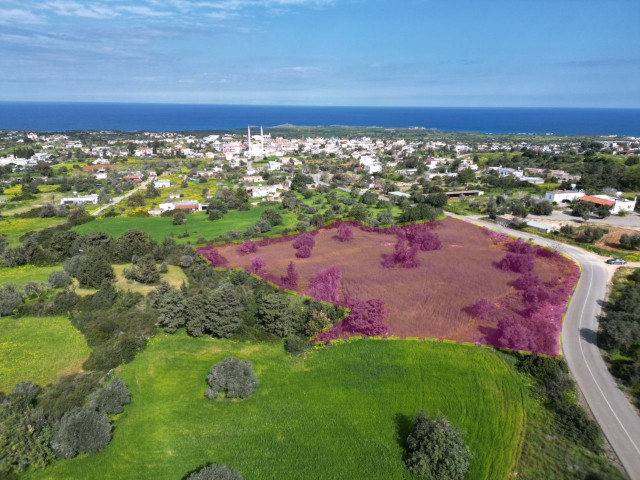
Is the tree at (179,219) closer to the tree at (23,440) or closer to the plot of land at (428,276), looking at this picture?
the plot of land at (428,276)

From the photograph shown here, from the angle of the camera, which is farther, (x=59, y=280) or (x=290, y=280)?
(x=59, y=280)

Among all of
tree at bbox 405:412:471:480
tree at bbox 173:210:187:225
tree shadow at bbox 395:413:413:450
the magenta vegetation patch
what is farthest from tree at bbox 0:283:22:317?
tree at bbox 405:412:471:480

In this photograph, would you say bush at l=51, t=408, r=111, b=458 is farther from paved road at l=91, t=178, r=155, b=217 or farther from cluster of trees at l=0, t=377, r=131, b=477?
paved road at l=91, t=178, r=155, b=217

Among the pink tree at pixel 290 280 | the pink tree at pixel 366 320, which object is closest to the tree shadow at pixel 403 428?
the pink tree at pixel 366 320

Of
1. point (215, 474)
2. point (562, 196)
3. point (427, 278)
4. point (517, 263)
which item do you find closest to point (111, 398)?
point (215, 474)

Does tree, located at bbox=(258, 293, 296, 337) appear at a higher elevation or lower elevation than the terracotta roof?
lower

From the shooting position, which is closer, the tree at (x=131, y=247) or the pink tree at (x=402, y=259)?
the pink tree at (x=402, y=259)

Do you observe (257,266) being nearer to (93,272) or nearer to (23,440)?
(93,272)
